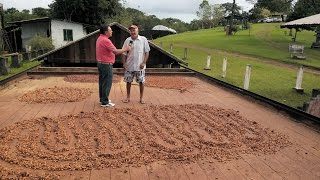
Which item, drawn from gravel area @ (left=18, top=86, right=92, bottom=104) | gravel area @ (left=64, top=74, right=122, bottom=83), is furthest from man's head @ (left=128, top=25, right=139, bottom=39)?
gravel area @ (left=64, top=74, right=122, bottom=83)

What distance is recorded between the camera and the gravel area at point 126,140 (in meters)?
3.90

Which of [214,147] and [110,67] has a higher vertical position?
[110,67]

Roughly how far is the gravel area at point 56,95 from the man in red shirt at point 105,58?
93 centimetres

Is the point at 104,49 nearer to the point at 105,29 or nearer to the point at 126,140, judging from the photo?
the point at 105,29

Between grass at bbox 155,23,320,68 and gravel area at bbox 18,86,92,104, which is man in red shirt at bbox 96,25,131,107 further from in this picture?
grass at bbox 155,23,320,68

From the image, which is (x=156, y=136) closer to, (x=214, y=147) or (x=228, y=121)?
(x=214, y=147)

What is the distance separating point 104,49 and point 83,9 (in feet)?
117

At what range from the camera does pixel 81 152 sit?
4.10 m

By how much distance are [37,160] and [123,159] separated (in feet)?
3.23

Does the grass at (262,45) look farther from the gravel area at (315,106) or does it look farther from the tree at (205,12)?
the tree at (205,12)

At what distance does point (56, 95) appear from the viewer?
7770 millimetres

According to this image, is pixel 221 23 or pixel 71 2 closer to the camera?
pixel 71 2

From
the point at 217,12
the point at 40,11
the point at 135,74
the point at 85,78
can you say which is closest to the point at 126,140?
the point at 135,74

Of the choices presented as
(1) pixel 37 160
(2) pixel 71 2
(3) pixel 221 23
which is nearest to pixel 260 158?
(1) pixel 37 160
